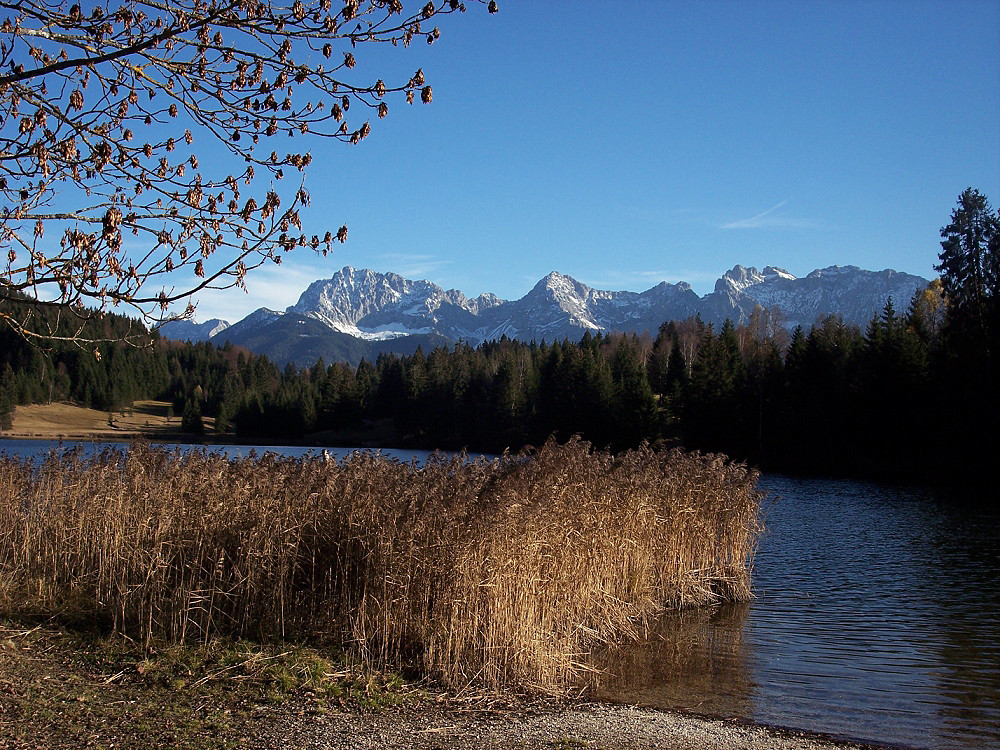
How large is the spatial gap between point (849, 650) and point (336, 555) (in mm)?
8385

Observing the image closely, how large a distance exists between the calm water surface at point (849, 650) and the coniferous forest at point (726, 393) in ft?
26.0

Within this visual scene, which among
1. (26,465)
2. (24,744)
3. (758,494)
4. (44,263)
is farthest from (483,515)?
(758,494)

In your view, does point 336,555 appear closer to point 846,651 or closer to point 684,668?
point 684,668

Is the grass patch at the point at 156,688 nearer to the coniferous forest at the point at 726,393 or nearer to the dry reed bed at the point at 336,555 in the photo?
the dry reed bed at the point at 336,555

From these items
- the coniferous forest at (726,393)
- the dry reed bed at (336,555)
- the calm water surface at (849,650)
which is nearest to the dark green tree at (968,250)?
the coniferous forest at (726,393)

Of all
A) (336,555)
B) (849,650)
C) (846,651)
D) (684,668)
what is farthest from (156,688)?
(849,650)

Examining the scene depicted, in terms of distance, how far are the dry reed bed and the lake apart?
135 centimetres

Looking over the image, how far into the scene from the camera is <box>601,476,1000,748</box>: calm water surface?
9.05 metres

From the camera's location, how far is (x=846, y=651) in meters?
12.0

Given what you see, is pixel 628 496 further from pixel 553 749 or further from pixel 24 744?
pixel 24 744

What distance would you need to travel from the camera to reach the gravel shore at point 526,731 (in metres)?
6.52

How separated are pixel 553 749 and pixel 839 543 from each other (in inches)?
762

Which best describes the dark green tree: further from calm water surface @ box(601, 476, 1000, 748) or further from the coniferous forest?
calm water surface @ box(601, 476, 1000, 748)

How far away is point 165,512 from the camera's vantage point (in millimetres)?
9562
